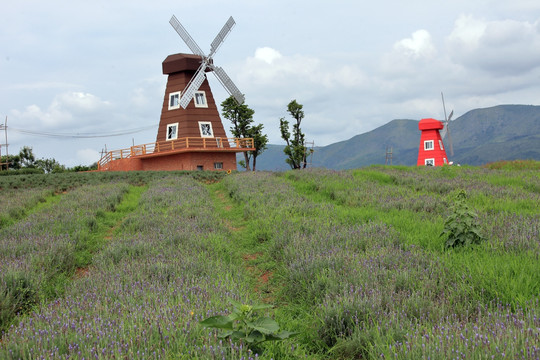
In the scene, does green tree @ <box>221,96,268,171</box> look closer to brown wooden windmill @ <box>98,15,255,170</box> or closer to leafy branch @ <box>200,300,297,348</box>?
brown wooden windmill @ <box>98,15,255,170</box>

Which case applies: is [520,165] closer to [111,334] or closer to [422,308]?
[422,308]

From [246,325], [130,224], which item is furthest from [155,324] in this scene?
[130,224]

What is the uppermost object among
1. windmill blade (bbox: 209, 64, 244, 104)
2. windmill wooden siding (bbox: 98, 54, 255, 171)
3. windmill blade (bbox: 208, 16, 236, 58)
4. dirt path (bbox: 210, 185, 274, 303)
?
windmill blade (bbox: 208, 16, 236, 58)

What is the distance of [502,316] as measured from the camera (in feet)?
11.1

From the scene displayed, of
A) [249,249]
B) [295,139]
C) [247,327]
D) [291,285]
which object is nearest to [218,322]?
[247,327]

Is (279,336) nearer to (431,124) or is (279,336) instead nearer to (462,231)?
(462,231)

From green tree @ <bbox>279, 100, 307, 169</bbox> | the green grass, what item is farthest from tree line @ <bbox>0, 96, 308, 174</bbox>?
the green grass

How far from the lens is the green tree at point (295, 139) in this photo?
2115 inches

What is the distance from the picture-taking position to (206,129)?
38.6 metres

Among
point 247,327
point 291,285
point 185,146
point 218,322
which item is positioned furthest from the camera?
point 185,146

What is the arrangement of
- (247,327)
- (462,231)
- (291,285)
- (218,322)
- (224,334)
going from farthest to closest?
(462,231), (291,285), (247,327), (224,334), (218,322)

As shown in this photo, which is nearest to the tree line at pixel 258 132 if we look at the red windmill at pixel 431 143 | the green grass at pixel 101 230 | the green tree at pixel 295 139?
the green tree at pixel 295 139

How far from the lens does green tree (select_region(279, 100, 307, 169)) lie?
176 feet

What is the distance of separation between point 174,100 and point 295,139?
67.3ft
